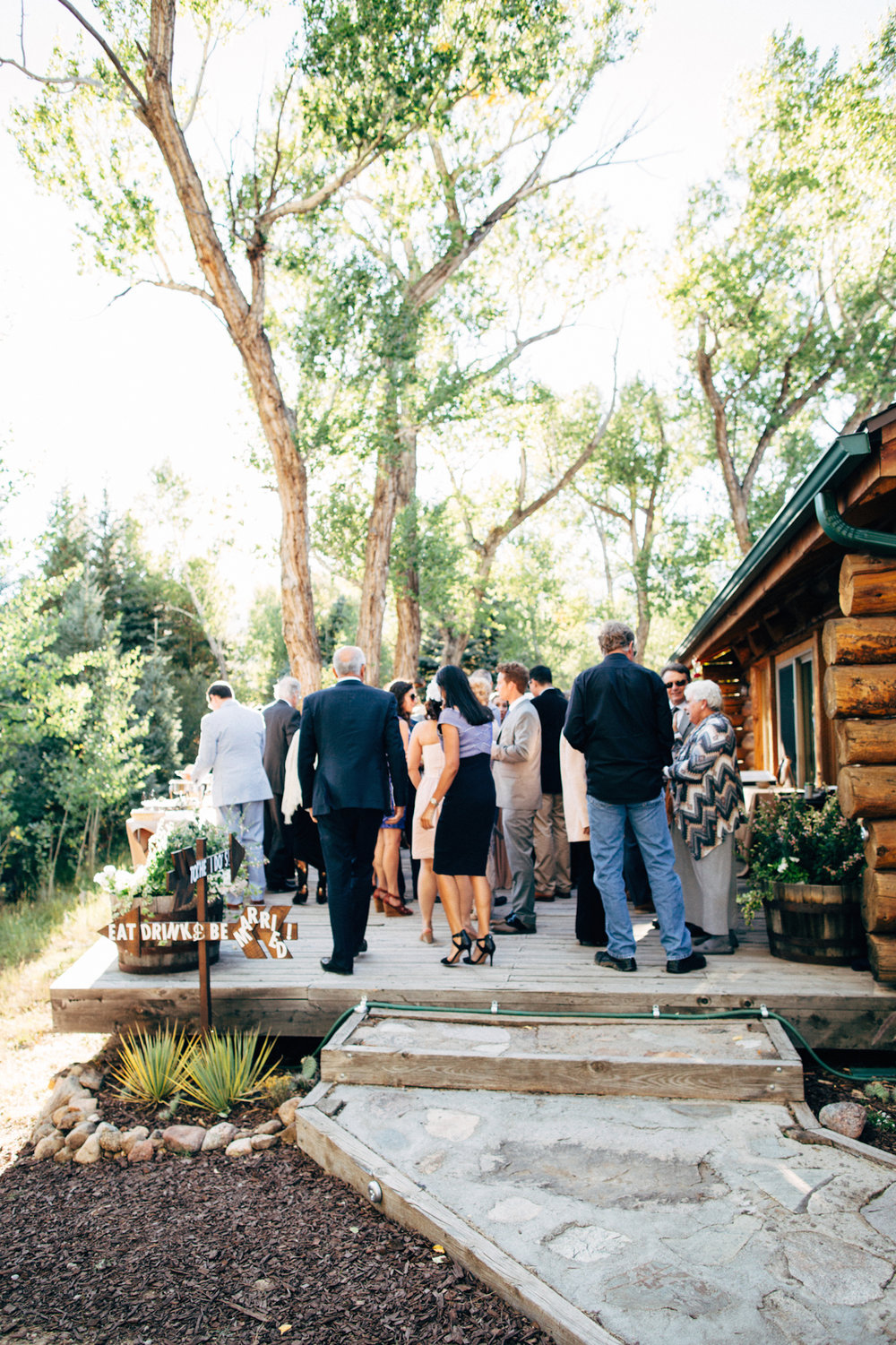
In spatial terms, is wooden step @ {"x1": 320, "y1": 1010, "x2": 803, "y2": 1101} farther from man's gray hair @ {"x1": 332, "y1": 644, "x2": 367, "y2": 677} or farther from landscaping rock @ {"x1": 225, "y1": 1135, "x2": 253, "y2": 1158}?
man's gray hair @ {"x1": 332, "y1": 644, "x2": 367, "y2": 677}

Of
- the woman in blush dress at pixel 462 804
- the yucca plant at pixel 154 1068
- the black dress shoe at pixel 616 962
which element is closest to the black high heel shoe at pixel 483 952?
the woman in blush dress at pixel 462 804

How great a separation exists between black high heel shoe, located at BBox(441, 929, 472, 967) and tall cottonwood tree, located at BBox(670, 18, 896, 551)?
1904 cm

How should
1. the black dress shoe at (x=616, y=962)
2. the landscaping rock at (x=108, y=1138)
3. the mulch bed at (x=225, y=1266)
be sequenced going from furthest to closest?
the black dress shoe at (x=616, y=962)
the landscaping rock at (x=108, y=1138)
the mulch bed at (x=225, y=1266)

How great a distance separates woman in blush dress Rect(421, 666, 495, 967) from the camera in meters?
5.71

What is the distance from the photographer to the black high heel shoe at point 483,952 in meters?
5.78

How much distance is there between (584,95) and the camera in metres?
16.9

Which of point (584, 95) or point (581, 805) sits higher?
point (584, 95)

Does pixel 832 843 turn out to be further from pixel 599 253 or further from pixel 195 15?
pixel 599 253

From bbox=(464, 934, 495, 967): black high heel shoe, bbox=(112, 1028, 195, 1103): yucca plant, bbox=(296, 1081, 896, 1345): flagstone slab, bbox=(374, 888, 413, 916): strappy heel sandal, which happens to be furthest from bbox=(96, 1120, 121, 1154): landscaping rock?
bbox=(374, 888, 413, 916): strappy heel sandal

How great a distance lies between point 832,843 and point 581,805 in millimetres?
1746

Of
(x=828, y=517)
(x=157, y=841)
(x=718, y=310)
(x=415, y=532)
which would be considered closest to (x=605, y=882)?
(x=828, y=517)

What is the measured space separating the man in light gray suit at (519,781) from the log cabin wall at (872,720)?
213cm

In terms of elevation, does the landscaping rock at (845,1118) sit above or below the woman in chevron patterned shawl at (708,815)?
below

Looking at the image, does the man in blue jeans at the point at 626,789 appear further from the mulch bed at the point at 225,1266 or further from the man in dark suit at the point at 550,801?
the mulch bed at the point at 225,1266
